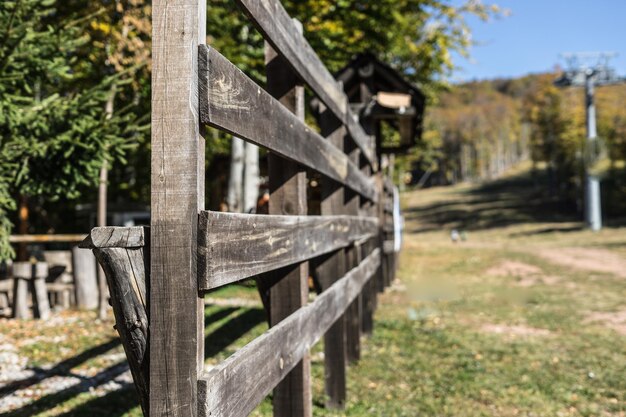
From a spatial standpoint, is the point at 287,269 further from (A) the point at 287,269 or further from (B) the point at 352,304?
(B) the point at 352,304

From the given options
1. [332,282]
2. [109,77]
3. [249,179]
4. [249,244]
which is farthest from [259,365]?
[249,179]

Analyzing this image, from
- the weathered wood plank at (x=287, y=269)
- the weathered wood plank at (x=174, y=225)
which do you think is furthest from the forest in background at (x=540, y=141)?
the weathered wood plank at (x=174, y=225)

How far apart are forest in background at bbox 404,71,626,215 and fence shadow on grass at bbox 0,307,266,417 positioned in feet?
57.8

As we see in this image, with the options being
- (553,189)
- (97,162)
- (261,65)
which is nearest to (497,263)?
(261,65)

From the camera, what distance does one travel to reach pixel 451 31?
1928 cm

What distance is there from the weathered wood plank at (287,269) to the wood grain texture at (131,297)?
1241mm

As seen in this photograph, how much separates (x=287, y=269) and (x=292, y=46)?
1.16 metres

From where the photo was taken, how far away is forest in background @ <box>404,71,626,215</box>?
39.8 m

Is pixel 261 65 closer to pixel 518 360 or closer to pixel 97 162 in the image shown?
pixel 97 162

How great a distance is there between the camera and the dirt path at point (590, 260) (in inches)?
600

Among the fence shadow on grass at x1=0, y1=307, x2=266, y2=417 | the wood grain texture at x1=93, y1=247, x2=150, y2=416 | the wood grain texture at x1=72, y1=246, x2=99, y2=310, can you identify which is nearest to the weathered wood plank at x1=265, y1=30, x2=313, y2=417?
the wood grain texture at x1=93, y1=247, x2=150, y2=416

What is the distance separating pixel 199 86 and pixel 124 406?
3591 millimetres

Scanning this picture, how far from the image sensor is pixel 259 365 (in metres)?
2.11

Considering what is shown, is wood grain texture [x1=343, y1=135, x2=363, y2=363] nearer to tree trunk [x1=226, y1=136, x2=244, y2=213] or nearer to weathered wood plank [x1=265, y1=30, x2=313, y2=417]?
weathered wood plank [x1=265, y1=30, x2=313, y2=417]
